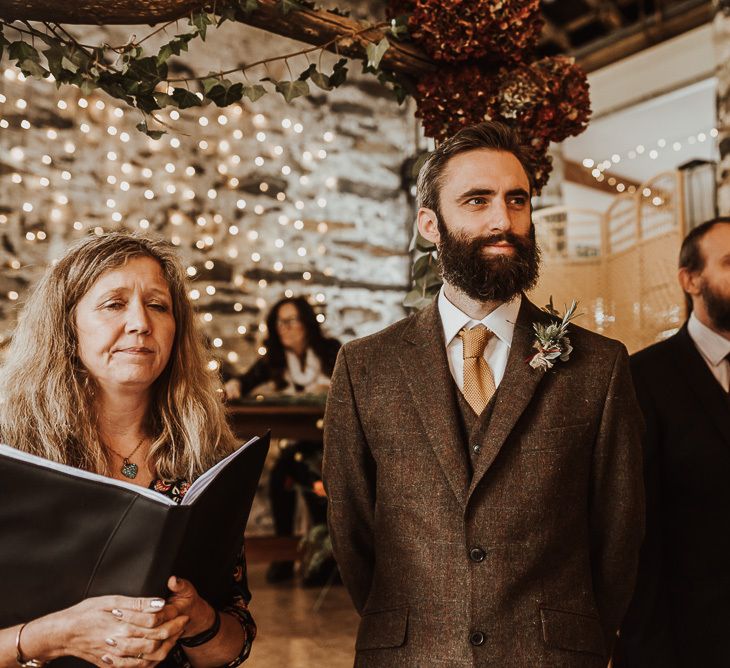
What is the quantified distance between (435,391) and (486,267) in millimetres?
282

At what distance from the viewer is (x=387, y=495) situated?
160 cm

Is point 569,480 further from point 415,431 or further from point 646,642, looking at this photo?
point 646,642

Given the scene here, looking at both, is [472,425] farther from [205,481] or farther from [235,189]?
[235,189]

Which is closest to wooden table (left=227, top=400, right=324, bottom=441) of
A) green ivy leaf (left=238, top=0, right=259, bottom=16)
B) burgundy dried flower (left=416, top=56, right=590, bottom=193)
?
burgundy dried flower (left=416, top=56, right=590, bottom=193)

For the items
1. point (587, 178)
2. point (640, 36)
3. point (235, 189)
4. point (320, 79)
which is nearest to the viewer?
point (320, 79)

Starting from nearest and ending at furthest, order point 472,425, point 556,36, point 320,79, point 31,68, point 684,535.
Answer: point 472,425 → point 31,68 → point 320,79 → point 684,535 → point 556,36

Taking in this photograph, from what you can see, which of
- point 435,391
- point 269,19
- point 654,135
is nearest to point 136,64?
point 269,19

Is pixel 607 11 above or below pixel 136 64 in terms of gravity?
above

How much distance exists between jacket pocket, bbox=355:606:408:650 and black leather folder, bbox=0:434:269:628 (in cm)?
48

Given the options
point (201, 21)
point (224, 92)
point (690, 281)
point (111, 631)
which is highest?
point (201, 21)

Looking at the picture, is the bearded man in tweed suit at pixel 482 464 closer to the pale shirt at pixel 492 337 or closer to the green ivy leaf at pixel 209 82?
the pale shirt at pixel 492 337

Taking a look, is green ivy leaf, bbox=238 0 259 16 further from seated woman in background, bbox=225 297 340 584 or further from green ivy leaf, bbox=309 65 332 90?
seated woman in background, bbox=225 297 340 584

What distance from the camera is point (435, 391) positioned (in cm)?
161

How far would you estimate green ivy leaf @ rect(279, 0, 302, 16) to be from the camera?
6.16 ft
